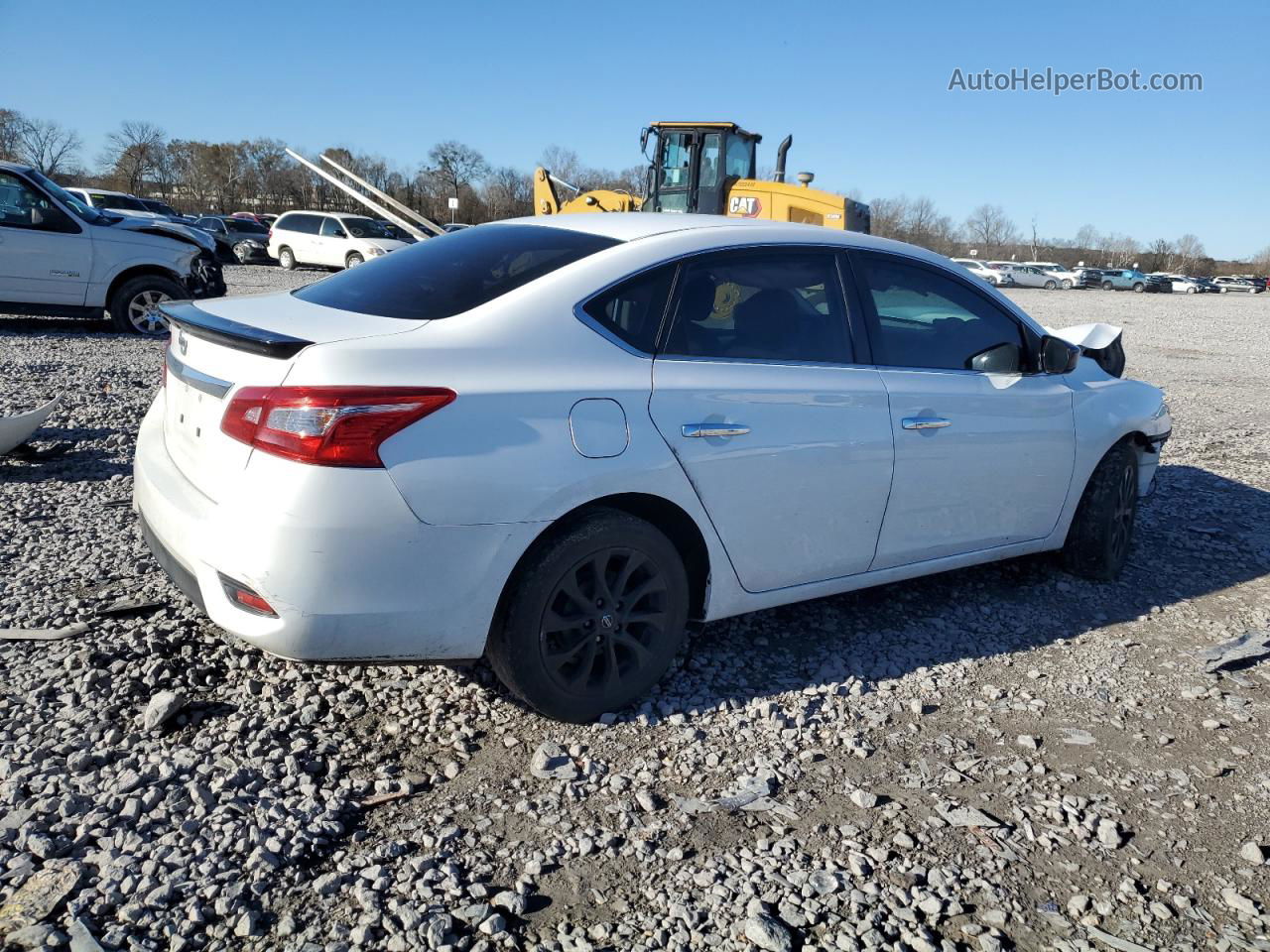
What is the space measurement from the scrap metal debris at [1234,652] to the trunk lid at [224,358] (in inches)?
135

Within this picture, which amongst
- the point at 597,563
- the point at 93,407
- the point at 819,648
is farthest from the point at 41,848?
the point at 93,407

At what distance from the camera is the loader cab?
56.3ft

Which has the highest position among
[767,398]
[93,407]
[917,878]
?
[767,398]

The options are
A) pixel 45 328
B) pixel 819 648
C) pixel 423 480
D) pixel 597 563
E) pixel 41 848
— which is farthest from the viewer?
pixel 45 328

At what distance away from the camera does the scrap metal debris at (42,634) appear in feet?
12.0

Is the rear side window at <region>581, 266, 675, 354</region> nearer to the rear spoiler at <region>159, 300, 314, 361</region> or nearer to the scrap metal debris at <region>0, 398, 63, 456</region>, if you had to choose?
the rear spoiler at <region>159, 300, 314, 361</region>

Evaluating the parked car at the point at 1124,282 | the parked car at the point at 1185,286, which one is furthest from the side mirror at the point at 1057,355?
the parked car at the point at 1185,286

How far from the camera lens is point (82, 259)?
11.1 m

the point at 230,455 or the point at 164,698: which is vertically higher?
the point at 230,455

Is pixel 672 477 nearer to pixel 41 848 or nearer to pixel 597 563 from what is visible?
pixel 597 563

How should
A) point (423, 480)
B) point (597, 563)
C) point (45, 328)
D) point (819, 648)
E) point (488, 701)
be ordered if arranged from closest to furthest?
point (423, 480) → point (597, 563) → point (488, 701) → point (819, 648) → point (45, 328)

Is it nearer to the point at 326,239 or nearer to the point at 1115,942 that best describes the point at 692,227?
the point at 1115,942

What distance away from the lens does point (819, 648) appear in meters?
4.07

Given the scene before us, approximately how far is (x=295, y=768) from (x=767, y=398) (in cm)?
191
